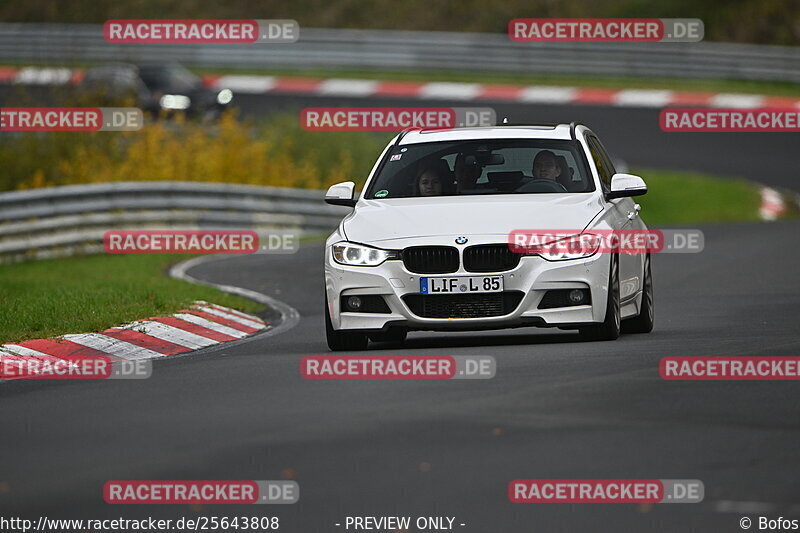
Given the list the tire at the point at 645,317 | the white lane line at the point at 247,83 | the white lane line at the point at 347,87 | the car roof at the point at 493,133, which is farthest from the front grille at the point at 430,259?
the white lane line at the point at 247,83

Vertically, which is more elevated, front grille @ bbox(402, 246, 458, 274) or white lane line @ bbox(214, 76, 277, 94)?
white lane line @ bbox(214, 76, 277, 94)

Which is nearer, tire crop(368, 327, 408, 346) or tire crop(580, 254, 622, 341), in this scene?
tire crop(580, 254, 622, 341)

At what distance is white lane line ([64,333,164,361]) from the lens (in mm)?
13250

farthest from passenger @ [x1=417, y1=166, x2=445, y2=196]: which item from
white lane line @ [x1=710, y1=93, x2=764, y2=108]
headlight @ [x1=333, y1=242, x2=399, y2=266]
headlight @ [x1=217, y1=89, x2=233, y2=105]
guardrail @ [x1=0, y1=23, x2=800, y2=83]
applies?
guardrail @ [x1=0, y1=23, x2=800, y2=83]

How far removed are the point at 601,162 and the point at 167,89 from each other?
2756 centimetres

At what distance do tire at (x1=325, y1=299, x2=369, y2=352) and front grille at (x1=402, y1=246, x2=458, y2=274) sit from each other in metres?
0.70

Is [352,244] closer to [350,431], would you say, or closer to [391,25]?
[350,431]

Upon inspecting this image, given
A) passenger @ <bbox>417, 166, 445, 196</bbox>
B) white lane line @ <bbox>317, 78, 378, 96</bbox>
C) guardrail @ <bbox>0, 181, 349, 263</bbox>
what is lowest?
guardrail @ <bbox>0, 181, 349, 263</bbox>

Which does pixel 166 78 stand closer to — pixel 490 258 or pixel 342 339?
pixel 342 339

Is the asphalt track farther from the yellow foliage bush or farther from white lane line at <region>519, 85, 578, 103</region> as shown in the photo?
white lane line at <region>519, 85, 578, 103</region>

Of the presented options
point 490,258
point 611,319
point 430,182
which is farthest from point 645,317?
point 490,258

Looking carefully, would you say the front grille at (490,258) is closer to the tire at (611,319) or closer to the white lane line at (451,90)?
the tire at (611,319)

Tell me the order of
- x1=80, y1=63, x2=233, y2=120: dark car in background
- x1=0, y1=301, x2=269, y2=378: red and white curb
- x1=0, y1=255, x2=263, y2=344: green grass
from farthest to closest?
1. x1=80, y1=63, x2=233, y2=120: dark car in background
2. x1=0, y1=255, x2=263, y2=344: green grass
3. x1=0, y1=301, x2=269, y2=378: red and white curb

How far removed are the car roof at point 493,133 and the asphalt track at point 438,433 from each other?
5.09ft
